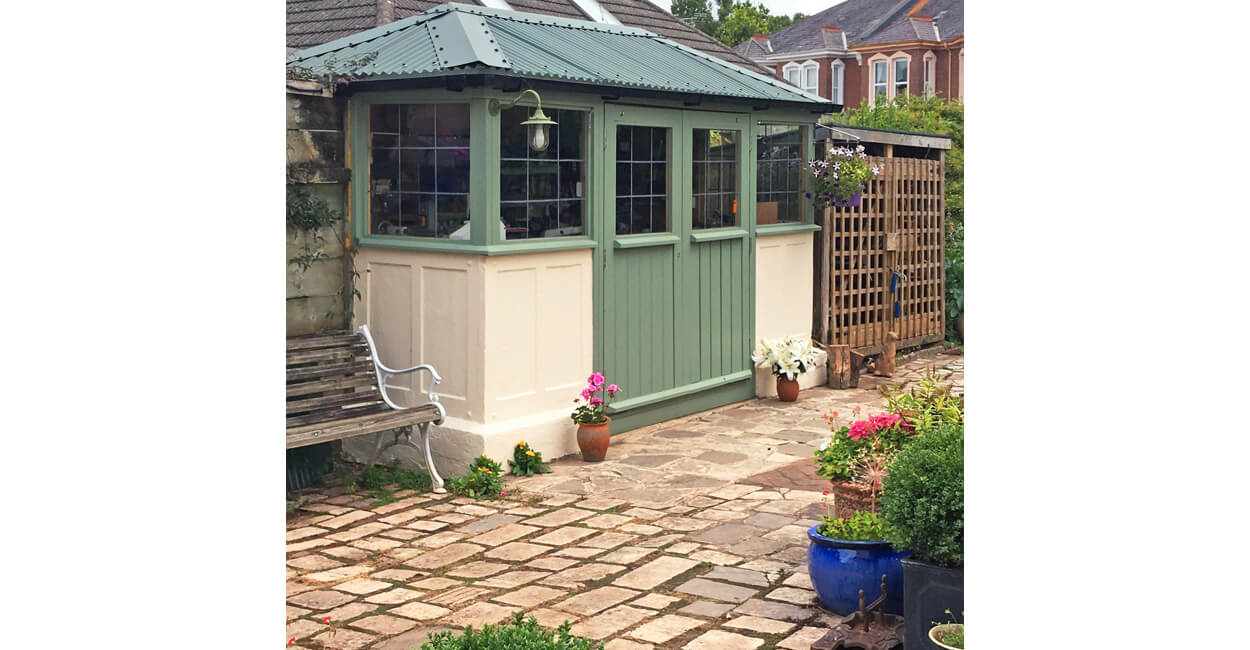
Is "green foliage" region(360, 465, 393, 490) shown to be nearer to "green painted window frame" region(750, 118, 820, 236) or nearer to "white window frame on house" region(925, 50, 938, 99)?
"green painted window frame" region(750, 118, 820, 236)

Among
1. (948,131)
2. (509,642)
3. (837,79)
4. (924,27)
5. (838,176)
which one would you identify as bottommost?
(509,642)

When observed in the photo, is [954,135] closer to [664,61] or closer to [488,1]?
[488,1]

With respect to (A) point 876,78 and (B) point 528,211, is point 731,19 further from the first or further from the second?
(B) point 528,211

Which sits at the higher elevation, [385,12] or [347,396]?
[385,12]

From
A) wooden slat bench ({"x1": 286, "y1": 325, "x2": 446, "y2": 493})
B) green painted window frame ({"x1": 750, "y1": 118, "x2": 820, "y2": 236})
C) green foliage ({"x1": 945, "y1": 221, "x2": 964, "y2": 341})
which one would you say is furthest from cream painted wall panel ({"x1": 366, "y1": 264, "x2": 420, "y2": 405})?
green foliage ({"x1": 945, "y1": 221, "x2": 964, "y2": 341})

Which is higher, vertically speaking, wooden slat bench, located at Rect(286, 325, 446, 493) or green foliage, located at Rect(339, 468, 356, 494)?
wooden slat bench, located at Rect(286, 325, 446, 493)

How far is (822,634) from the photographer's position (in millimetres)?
4875

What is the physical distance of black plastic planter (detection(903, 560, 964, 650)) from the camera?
13.1 ft

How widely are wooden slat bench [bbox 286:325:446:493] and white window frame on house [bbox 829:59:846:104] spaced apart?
102ft

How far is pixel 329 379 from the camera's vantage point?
7.67 metres

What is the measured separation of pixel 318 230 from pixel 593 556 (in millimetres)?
3269

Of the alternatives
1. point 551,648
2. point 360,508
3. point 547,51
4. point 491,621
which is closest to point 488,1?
point 547,51

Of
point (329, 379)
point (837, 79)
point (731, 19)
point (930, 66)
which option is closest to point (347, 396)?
point (329, 379)

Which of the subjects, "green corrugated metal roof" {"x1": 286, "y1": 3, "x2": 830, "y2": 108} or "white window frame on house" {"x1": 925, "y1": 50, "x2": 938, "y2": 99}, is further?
"white window frame on house" {"x1": 925, "y1": 50, "x2": 938, "y2": 99}
